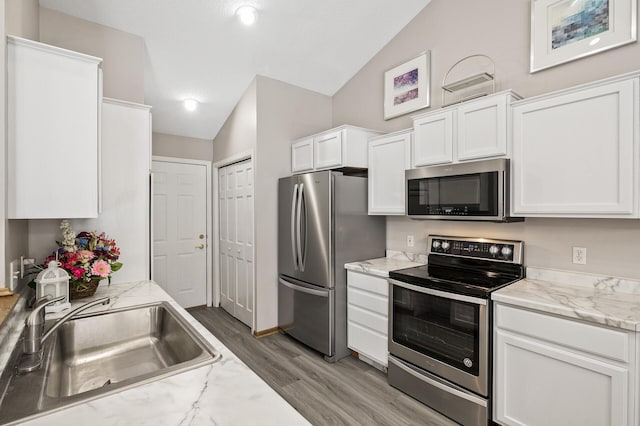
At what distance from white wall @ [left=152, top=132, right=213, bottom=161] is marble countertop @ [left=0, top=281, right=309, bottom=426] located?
357cm

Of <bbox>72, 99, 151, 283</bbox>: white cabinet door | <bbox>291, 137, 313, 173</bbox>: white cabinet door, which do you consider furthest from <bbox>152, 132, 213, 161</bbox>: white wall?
<bbox>72, 99, 151, 283</bbox>: white cabinet door

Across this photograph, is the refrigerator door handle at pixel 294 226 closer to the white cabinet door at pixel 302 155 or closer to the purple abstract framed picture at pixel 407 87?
the white cabinet door at pixel 302 155

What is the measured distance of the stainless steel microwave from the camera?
2.12 m

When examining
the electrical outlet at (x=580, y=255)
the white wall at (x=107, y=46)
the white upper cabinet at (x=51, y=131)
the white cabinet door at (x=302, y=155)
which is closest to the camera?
the white upper cabinet at (x=51, y=131)

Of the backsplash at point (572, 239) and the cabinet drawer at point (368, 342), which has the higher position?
the backsplash at point (572, 239)

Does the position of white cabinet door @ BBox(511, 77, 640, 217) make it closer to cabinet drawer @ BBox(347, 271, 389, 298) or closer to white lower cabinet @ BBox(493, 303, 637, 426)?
white lower cabinet @ BBox(493, 303, 637, 426)

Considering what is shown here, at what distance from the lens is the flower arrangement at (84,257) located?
1816 mm

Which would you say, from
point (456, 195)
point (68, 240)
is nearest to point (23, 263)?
point (68, 240)

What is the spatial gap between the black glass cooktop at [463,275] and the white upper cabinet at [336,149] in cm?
113

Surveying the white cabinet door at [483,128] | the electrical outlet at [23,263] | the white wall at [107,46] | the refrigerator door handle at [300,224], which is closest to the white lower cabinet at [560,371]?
the white cabinet door at [483,128]

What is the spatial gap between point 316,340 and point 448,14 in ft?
10.2

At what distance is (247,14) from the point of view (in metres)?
2.70

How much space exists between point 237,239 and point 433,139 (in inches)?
101

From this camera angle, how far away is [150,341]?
62.9 inches
